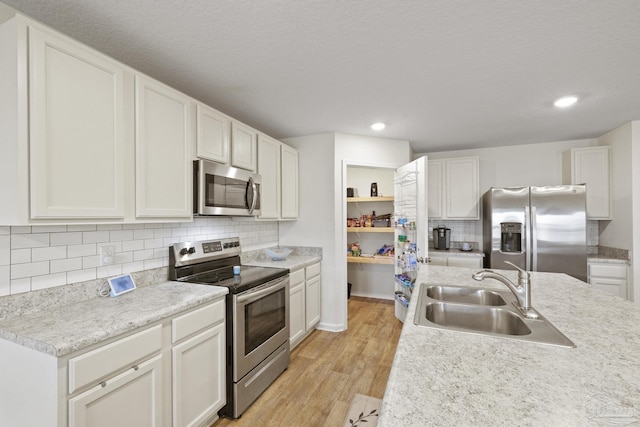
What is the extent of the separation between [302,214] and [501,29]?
2.59 metres

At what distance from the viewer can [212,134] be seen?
7.32ft

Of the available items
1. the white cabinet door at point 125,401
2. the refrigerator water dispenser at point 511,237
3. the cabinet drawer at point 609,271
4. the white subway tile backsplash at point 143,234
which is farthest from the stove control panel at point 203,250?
the cabinet drawer at point 609,271

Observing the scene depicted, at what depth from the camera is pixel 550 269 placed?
3.32 m

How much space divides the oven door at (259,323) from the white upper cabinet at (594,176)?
3.82 m

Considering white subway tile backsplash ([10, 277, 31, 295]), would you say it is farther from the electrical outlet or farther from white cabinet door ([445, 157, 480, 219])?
white cabinet door ([445, 157, 480, 219])

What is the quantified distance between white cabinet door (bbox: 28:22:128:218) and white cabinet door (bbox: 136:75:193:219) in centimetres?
12

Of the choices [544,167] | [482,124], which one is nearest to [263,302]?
[482,124]

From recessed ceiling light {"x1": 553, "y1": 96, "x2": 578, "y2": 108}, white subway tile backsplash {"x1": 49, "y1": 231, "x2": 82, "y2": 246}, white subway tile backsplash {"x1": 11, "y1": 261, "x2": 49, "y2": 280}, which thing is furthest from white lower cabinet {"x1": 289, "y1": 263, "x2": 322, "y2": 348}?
recessed ceiling light {"x1": 553, "y1": 96, "x2": 578, "y2": 108}

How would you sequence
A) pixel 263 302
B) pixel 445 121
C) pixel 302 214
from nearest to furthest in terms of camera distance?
pixel 263 302 < pixel 445 121 < pixel 302 214

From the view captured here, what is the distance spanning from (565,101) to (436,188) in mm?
1843

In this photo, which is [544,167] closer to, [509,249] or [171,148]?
[509,249]

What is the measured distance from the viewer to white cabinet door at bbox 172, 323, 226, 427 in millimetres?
1590

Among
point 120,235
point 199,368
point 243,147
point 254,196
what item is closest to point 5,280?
point 120,235

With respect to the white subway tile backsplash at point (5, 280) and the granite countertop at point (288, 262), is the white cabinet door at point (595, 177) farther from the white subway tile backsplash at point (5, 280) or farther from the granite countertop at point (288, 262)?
the white subway tile backsplash at point (5, 280)
